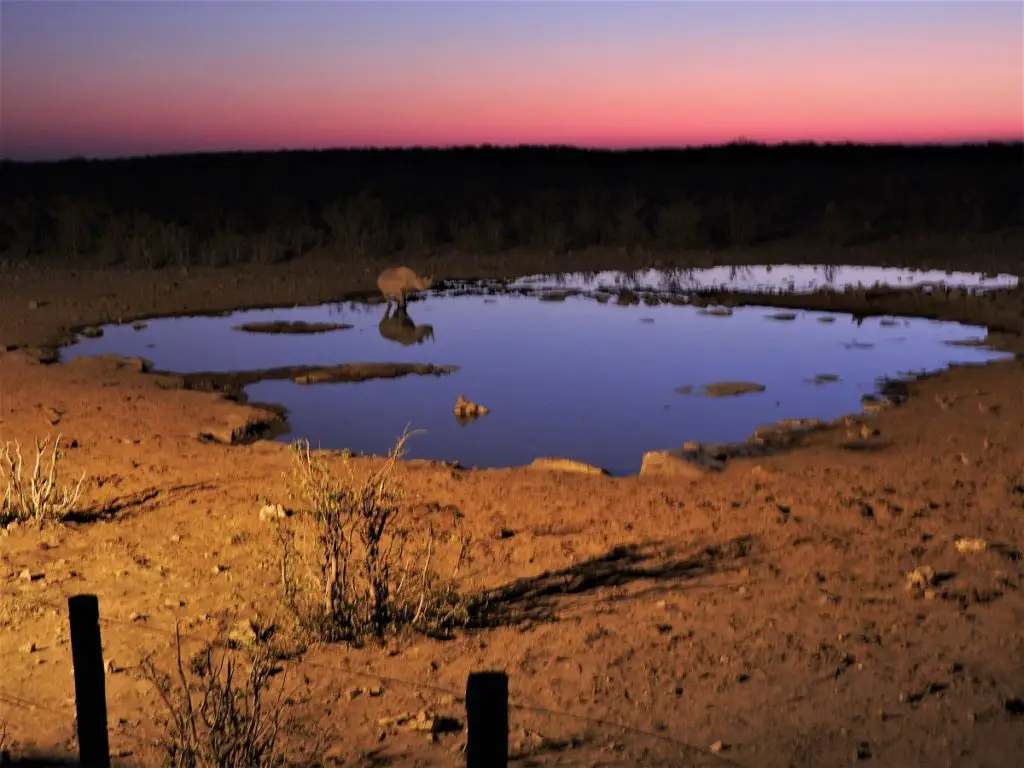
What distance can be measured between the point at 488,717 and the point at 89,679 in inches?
64.4

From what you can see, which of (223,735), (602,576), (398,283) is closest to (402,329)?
(398,283)

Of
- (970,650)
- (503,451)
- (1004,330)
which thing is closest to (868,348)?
(1004,330)

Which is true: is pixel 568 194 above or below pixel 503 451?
above

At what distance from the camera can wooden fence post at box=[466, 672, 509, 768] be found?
248cm

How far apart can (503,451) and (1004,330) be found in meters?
6.99

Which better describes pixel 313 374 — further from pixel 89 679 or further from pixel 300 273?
pixel 300 273

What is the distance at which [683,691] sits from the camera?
4219mm

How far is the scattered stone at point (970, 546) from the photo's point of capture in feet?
18.2

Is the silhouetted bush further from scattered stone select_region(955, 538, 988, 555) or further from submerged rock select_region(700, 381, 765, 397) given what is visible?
scattered stone select_region(955, 538, 988, 555)

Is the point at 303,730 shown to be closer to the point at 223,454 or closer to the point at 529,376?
the point at 223,454

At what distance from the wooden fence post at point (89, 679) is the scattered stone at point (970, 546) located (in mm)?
3973

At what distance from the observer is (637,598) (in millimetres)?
5086

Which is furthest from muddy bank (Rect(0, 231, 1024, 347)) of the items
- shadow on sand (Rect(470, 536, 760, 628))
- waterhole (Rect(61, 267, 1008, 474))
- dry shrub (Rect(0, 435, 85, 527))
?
shadow on sand (Rect(470, 536, 760, 628))

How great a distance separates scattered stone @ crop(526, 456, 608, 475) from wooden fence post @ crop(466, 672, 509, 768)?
15.7ft
